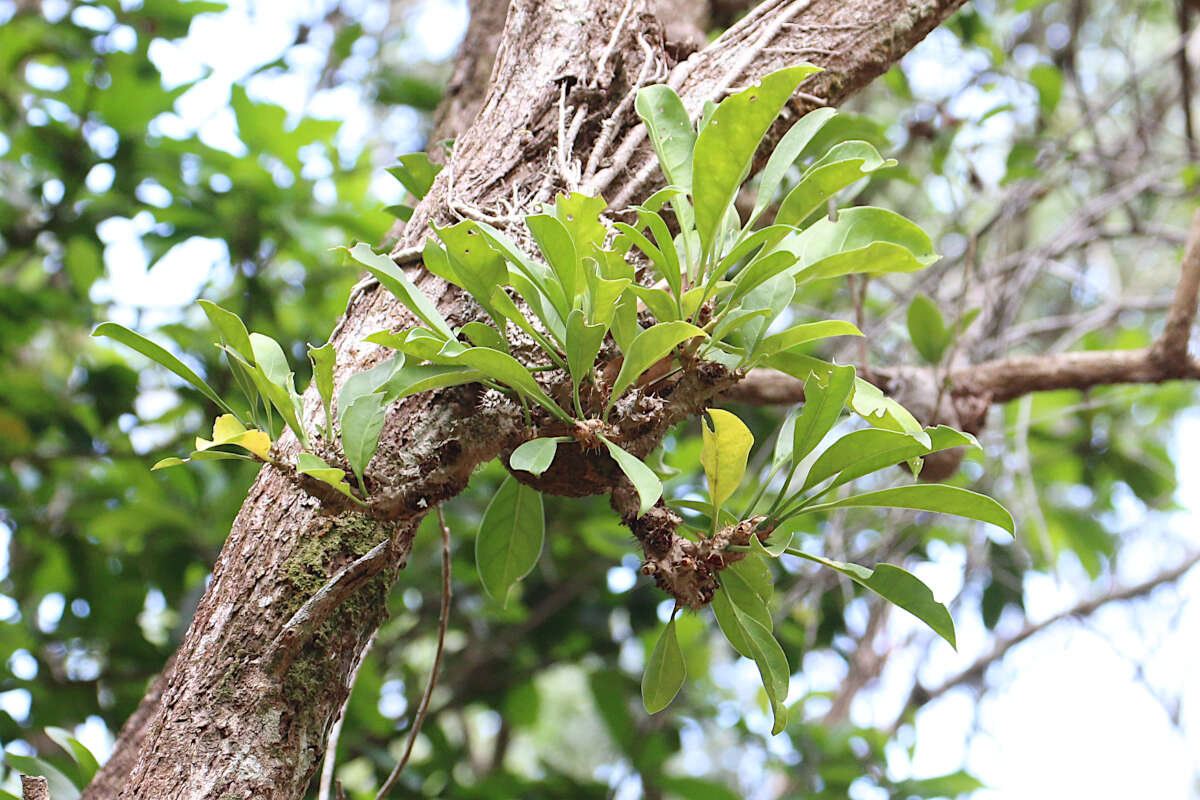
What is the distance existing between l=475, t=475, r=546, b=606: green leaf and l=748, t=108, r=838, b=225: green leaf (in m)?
0.34

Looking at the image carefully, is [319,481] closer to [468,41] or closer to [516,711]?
[468,41]

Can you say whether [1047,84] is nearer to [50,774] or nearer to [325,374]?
[325,374]

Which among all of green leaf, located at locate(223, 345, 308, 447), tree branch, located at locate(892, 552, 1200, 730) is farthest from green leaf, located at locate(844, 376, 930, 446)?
tree branch, located at locate(892, 552, 1200, 730)

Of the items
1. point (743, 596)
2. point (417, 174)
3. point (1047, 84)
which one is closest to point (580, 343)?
point (743, 596)

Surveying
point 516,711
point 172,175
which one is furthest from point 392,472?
point 516,711

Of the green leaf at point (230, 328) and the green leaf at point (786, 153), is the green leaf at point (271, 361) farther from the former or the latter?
the green leaf at point (786, 153)

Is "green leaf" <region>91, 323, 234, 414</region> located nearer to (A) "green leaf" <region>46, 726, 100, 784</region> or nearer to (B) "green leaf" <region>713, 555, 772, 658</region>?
(B) "green leaf" <region>713, 555, 772, 658</region>

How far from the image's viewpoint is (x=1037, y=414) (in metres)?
2.13

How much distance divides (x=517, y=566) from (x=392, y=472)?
212 millimetres

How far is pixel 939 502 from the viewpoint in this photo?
27.3 inches

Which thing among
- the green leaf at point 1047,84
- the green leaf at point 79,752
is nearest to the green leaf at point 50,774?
the green leaf at point 79,752

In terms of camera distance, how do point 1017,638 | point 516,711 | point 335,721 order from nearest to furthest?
point 335,721, point 516,711, point 1017,638

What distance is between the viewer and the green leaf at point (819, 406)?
690 millimetres

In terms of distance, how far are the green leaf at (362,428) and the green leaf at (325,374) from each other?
4 cm
